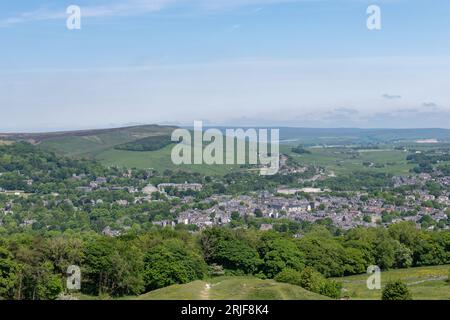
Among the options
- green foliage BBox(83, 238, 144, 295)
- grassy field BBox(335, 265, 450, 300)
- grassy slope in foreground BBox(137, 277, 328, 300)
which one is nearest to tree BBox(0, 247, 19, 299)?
green foliage BBox(83, 238, 144, 295)

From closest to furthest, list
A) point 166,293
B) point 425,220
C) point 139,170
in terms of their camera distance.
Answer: point 166,293 → point 425,220 → point 139,170

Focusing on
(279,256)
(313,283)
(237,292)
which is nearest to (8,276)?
(237,292)

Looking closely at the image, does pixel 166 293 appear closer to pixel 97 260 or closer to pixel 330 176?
pixel 97 260

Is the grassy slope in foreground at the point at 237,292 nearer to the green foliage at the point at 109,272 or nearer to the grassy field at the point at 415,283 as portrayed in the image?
the grassy field at the point at 415,283

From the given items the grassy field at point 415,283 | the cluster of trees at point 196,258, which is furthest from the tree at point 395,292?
the cluster of trees at point 196,258
